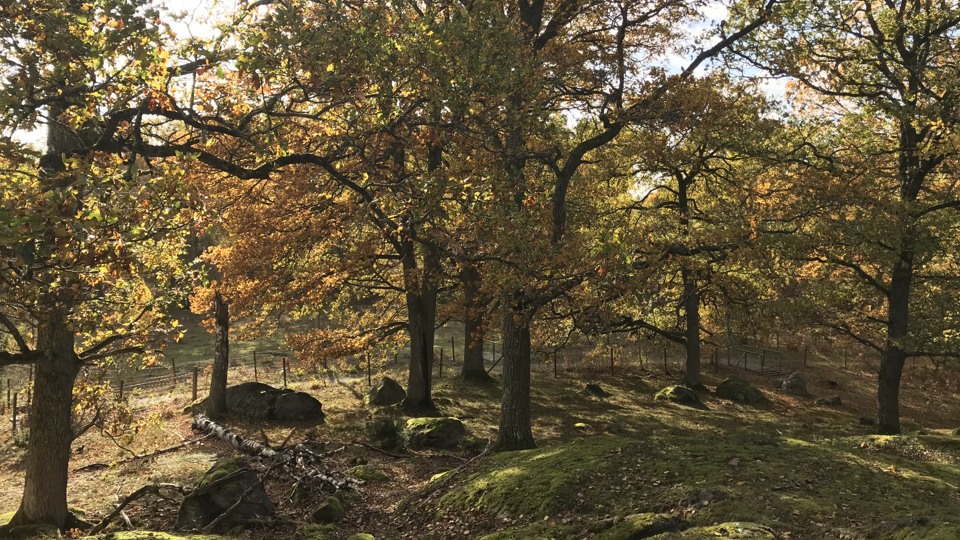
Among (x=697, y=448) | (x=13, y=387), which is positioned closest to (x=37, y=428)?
(x=697, y=448)

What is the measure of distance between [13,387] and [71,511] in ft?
84.2

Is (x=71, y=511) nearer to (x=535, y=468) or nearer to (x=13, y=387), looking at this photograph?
(x=535, y=468)

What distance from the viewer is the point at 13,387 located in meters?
29.8

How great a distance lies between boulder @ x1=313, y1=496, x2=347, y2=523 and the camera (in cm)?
1028

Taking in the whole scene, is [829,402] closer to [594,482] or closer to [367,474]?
[367,474]

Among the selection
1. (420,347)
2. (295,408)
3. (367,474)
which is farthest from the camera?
(420,347)

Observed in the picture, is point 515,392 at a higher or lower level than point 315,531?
higher

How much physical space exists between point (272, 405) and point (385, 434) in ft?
17.5

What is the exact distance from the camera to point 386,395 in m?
22.8

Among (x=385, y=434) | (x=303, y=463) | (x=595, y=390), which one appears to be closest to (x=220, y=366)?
(x=385, y=434)

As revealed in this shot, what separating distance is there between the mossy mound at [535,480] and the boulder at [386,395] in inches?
459

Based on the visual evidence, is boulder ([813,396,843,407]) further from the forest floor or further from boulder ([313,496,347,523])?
boulder ([313,496,347,523])

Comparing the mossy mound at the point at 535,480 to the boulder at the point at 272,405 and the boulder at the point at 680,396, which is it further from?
the boulder at the point at 680,396

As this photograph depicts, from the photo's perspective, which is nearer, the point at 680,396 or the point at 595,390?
the point at 680,396
